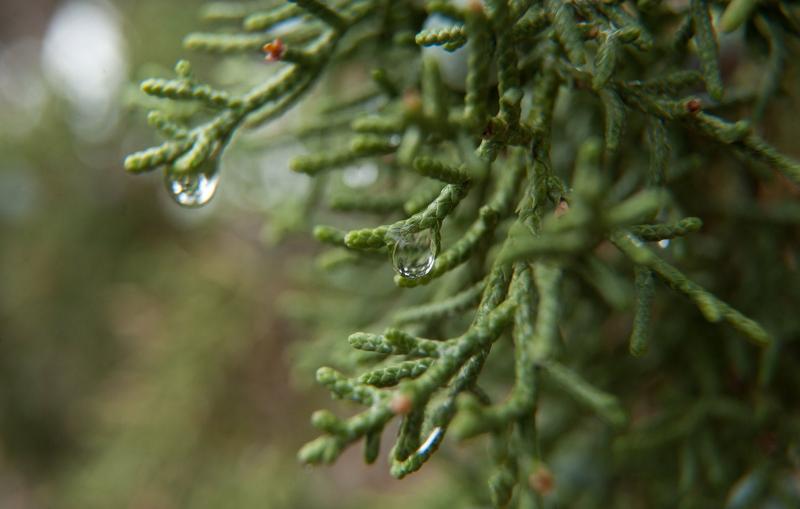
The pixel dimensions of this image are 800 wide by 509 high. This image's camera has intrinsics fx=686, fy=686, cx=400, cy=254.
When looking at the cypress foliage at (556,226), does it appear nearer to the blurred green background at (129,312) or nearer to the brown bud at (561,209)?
the brown bud at (561,209)

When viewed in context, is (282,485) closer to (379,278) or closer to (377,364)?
(379,278)

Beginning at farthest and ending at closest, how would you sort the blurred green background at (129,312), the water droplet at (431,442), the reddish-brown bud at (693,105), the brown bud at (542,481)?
the blurred green background at (129,312), the reddish-brown bud at (693,105), the water droplet at (431,442), the brown bud at (542,481)

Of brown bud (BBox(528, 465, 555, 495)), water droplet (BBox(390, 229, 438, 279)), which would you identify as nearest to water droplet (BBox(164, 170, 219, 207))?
water droplet (BBox(390, 229, 438, 279))

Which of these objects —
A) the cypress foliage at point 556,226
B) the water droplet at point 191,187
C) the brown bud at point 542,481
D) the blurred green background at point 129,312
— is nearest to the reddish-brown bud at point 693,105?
the cypress foliage at point 556,226

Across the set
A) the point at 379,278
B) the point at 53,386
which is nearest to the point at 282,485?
the point at 379,278

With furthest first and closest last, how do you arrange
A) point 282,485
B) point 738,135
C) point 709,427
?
point 282,485
point 709,427
point 738,135
